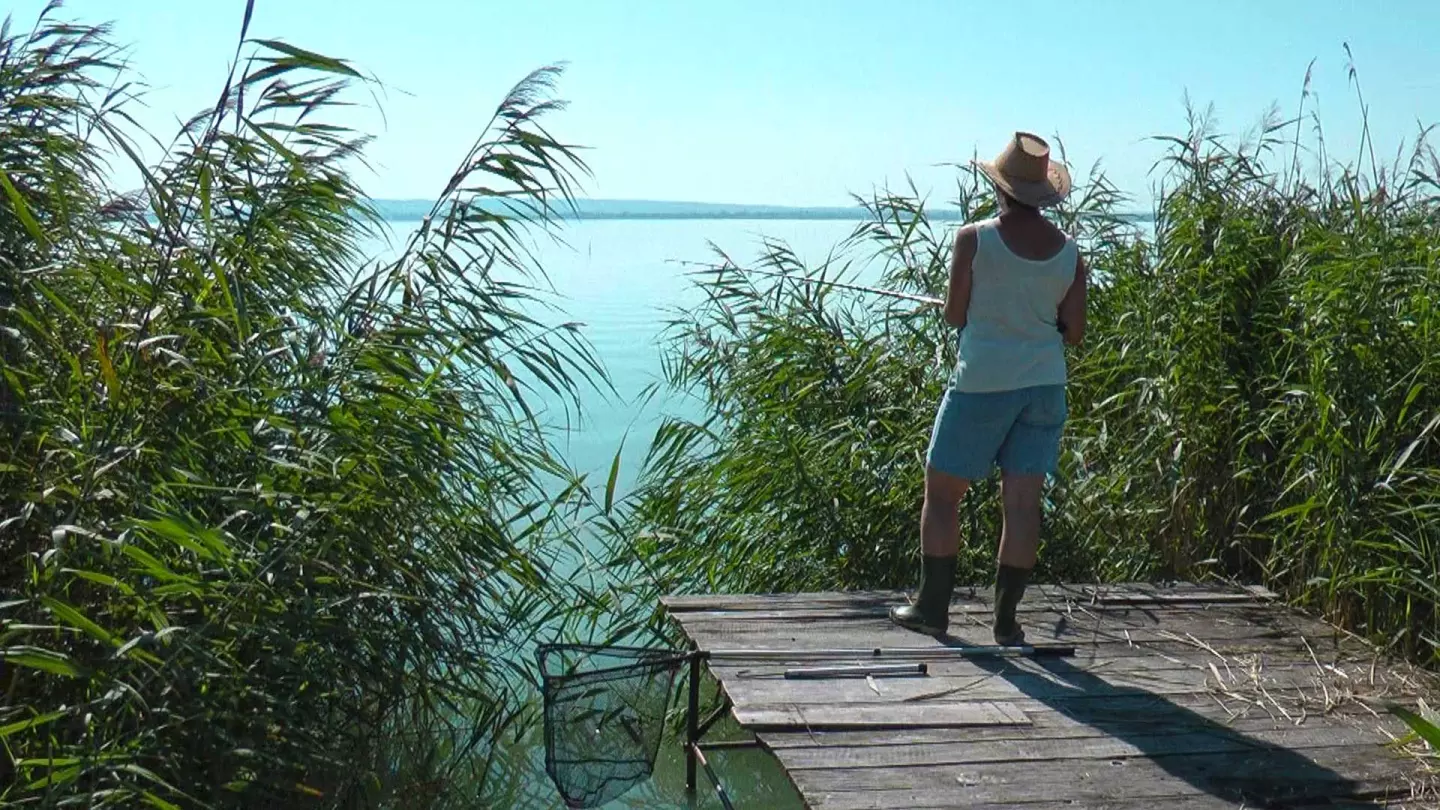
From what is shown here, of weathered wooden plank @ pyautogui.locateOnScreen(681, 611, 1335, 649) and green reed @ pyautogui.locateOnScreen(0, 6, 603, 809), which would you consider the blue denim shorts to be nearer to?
weathered wooden plank @ pyautogui.locateOnScreen(681, 611, 1335, 649)

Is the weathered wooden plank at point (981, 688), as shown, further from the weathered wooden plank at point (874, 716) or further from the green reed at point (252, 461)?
the green reed at point (252, 461)

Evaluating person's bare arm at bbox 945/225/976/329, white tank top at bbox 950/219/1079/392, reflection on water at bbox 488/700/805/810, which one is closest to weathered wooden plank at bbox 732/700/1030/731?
white tank top at bbox 950/219/1079/392

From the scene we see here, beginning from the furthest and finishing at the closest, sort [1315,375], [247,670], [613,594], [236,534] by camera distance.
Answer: [613,594] < [1315,375] < [236,534] < [247,670]

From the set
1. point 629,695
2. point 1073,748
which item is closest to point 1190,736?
point 1073,748

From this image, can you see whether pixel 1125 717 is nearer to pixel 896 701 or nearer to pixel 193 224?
pixel 896 701

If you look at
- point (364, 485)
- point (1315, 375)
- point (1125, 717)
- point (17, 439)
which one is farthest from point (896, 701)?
point (17, 439)

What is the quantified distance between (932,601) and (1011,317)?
858 mm

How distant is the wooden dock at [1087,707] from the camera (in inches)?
128

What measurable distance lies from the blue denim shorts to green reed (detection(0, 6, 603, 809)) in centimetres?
113

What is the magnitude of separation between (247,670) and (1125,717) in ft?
6.72

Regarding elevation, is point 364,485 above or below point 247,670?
above

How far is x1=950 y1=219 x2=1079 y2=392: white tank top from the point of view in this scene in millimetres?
3914

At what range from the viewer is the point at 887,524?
523cm

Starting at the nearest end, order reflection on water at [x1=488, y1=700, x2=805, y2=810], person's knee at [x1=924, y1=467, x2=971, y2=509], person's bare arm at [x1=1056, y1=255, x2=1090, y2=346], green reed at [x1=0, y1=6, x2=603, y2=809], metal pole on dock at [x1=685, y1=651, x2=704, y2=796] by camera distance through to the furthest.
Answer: green reed at [x1=0, y1=6, x2=603, y2=809] → person's bare arm at [x1=1056, y1=255, x2=1090, y2=346] → person's knee at [x1=924, y1=467, x2=971, y2=509] → metal pole on dock at [x1=685, y1=651, x2=704, y2=796] → reflection on water at [x1=488, y1=700, x2=805, y2=810]
